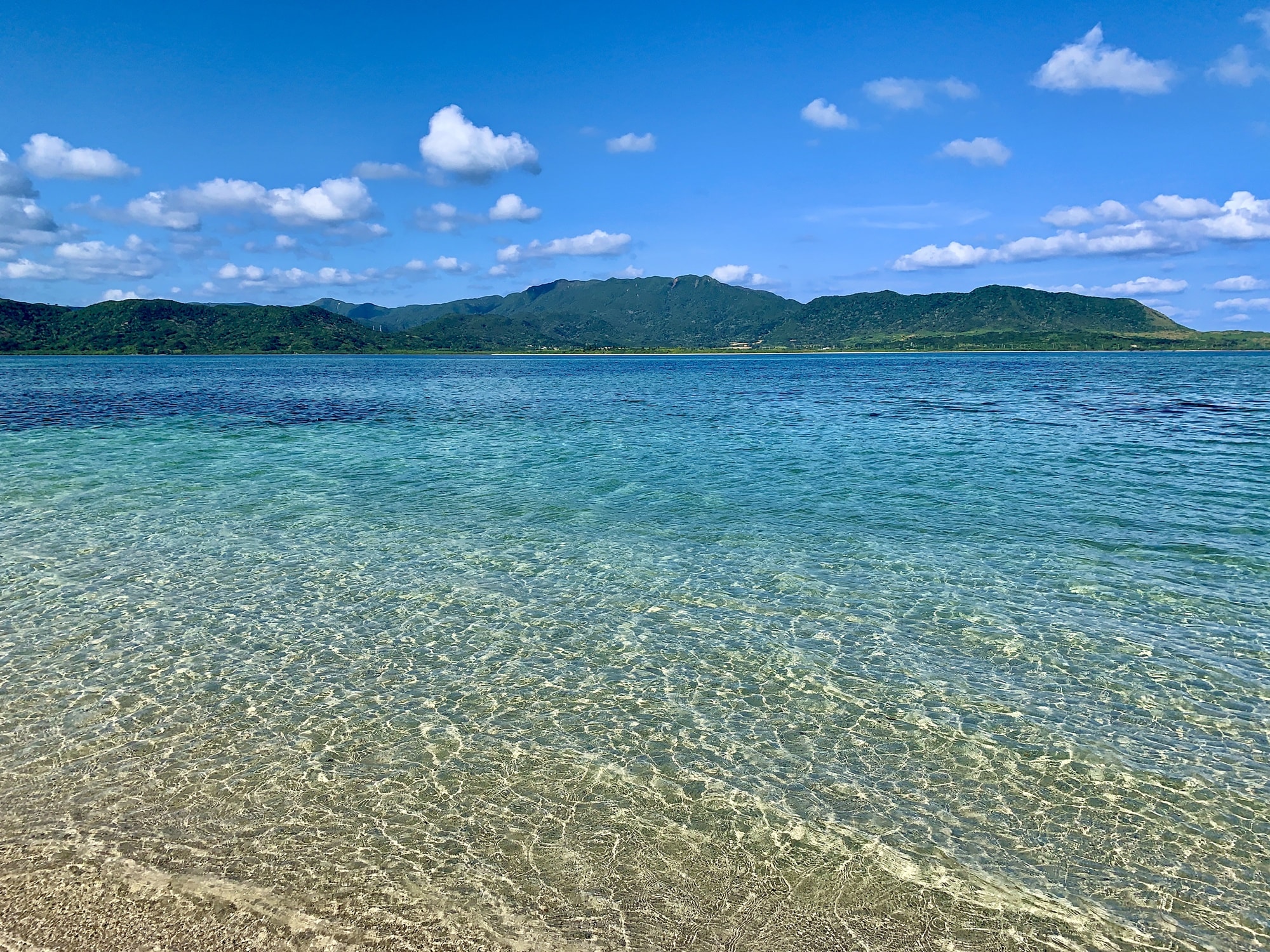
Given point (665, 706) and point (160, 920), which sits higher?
point (160, 920)

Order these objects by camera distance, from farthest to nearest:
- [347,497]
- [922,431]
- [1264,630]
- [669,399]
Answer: [669,399] < [922,431] < [347,497] < [1264,630]

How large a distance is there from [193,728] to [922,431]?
43.5 meters

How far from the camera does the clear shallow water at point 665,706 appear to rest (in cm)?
675

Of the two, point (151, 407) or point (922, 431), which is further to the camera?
point (151, 407)

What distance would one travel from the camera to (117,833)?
7.34m

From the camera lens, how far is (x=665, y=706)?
10406 millimetres

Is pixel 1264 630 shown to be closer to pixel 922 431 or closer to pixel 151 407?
pixel 922 431

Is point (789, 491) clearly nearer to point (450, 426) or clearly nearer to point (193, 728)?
point (193, 728)

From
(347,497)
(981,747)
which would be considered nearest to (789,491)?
(347,497)

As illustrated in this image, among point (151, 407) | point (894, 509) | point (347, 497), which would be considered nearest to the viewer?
point (894, 509)

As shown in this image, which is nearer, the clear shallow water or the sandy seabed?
the sandy seabed

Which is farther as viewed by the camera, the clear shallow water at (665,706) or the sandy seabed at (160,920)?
the clear shallow water at (665,706)

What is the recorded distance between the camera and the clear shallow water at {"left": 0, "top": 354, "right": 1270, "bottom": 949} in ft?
22.1

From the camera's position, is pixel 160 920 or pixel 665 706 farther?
pixel 665 706
